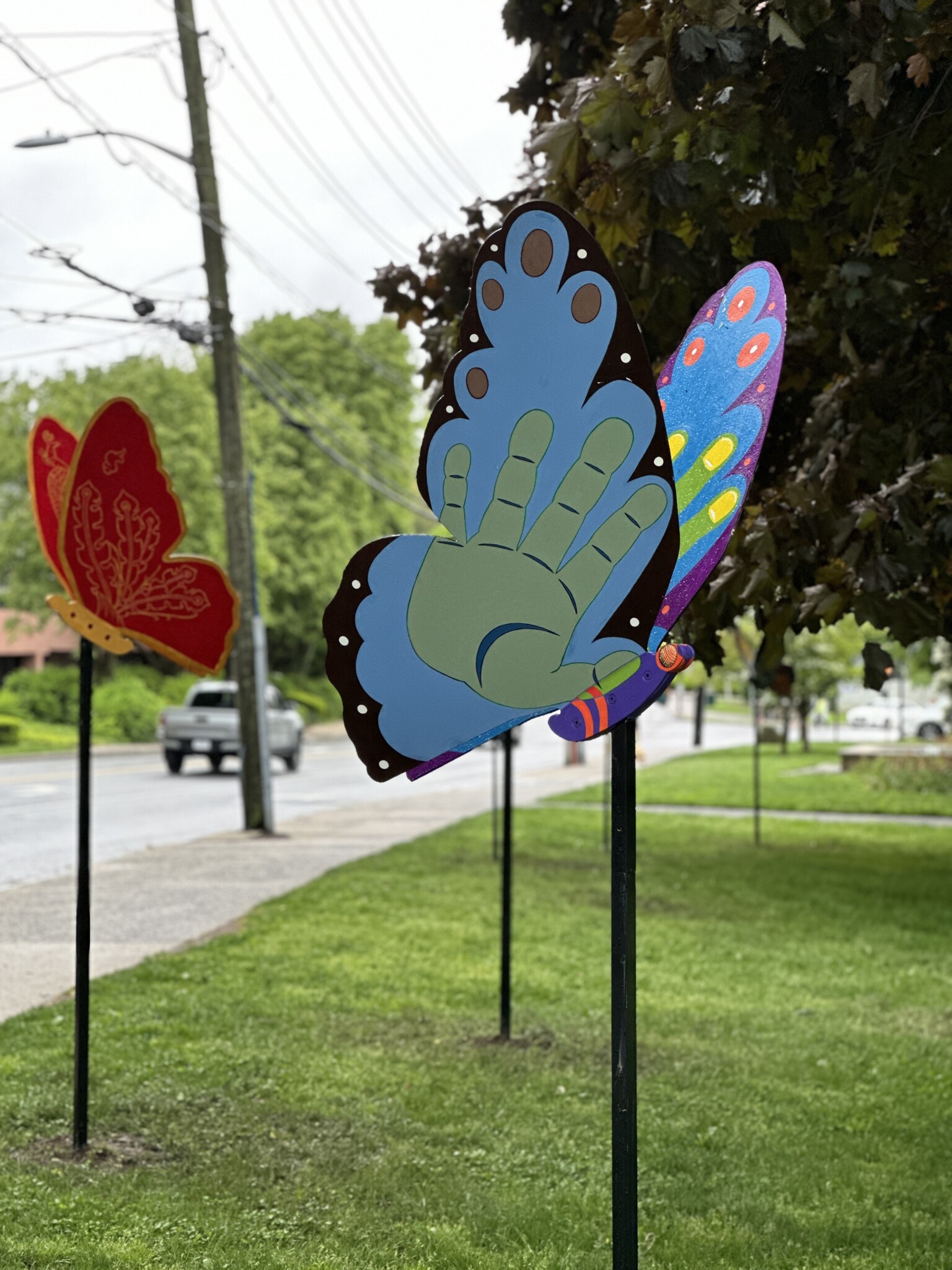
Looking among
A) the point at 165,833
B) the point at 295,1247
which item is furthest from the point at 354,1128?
the point at 165,833

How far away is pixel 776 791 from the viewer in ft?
69.1

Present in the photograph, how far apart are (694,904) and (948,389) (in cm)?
673

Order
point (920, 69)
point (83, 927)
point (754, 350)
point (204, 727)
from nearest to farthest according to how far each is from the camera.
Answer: point (754, 350), point (920, 69), point (83, 927), point (204, 727)

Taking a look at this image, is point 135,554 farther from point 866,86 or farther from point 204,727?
point 204,727

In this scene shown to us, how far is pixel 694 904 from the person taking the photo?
10.3m

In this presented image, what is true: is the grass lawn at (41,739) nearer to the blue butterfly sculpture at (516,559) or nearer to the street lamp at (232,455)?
the street lamp at (232,455)

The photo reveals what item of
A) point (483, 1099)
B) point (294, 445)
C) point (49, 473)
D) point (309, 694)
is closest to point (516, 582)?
point (49, 473)

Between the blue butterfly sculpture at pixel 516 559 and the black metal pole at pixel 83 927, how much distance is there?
2.17 metres

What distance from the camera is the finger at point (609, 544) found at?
2621mm

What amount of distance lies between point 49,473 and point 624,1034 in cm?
311

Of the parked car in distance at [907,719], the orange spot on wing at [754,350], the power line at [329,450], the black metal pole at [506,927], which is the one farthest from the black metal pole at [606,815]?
the parked car in distance at [907,719]

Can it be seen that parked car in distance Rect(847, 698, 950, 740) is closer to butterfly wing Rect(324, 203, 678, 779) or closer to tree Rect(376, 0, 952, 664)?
tree Rect(376, 0, 952, 664)

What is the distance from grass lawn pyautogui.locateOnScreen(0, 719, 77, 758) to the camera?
100.0 feet

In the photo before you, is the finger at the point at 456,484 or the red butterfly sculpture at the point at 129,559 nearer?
the finger at the point at 456,484
